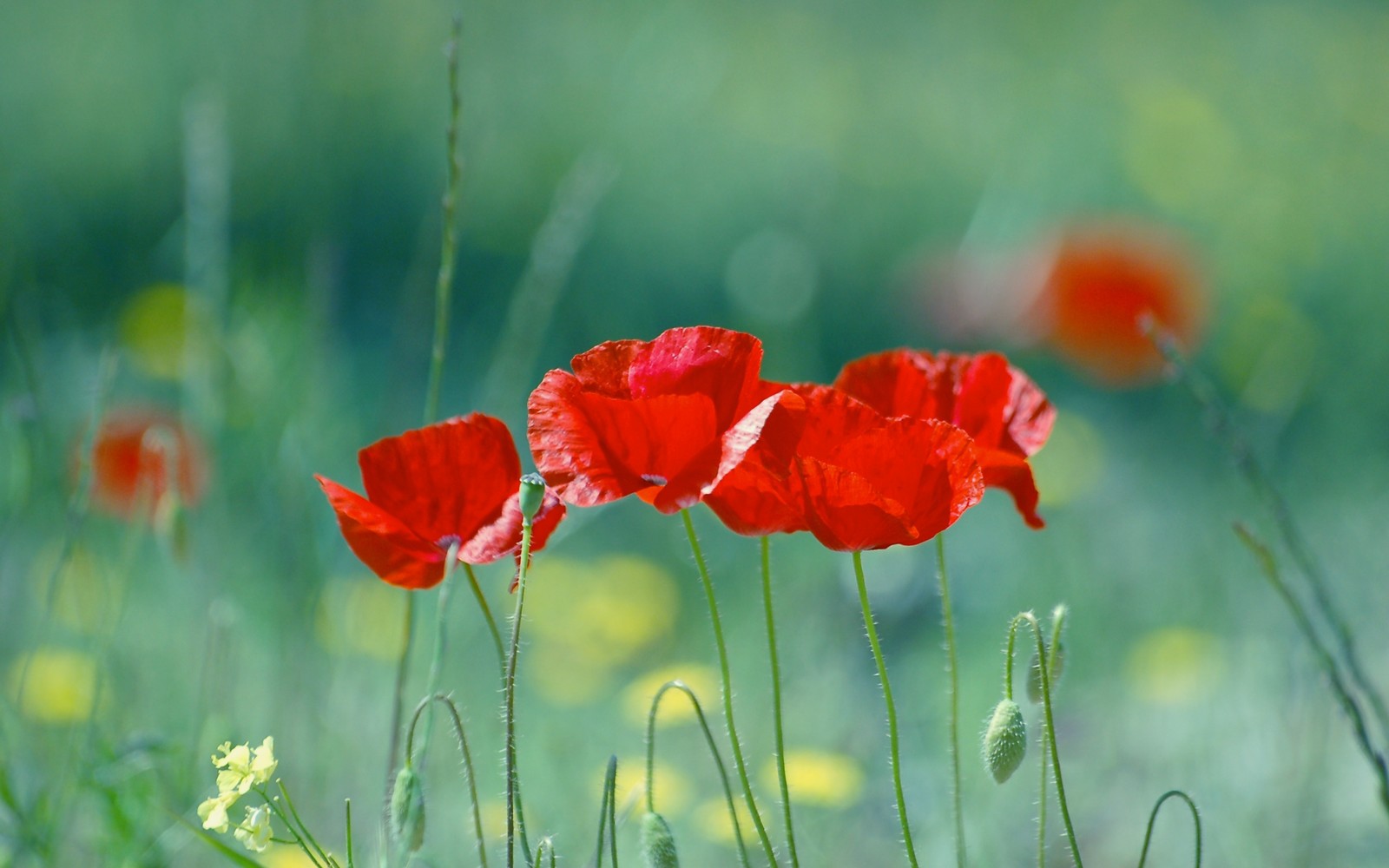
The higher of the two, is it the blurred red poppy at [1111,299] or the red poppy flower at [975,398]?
the blurred red poppy at [1111,299]

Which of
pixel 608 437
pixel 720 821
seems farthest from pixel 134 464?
pixel 608 437

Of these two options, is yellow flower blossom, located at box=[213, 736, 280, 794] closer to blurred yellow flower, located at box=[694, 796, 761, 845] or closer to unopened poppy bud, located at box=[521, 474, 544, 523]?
unopened poppy bud, located at box=[521, 474, 544, 523]

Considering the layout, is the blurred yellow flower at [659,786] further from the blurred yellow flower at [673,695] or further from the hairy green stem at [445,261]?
the hairy green stem at [445,261]

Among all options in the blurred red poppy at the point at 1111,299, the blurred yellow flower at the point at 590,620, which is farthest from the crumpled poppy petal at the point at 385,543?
the blurred red poppy at the point at 1111,299

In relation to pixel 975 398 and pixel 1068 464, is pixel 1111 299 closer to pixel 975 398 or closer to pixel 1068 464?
pixel 1068 464

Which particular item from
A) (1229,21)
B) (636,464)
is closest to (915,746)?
(636,464)
